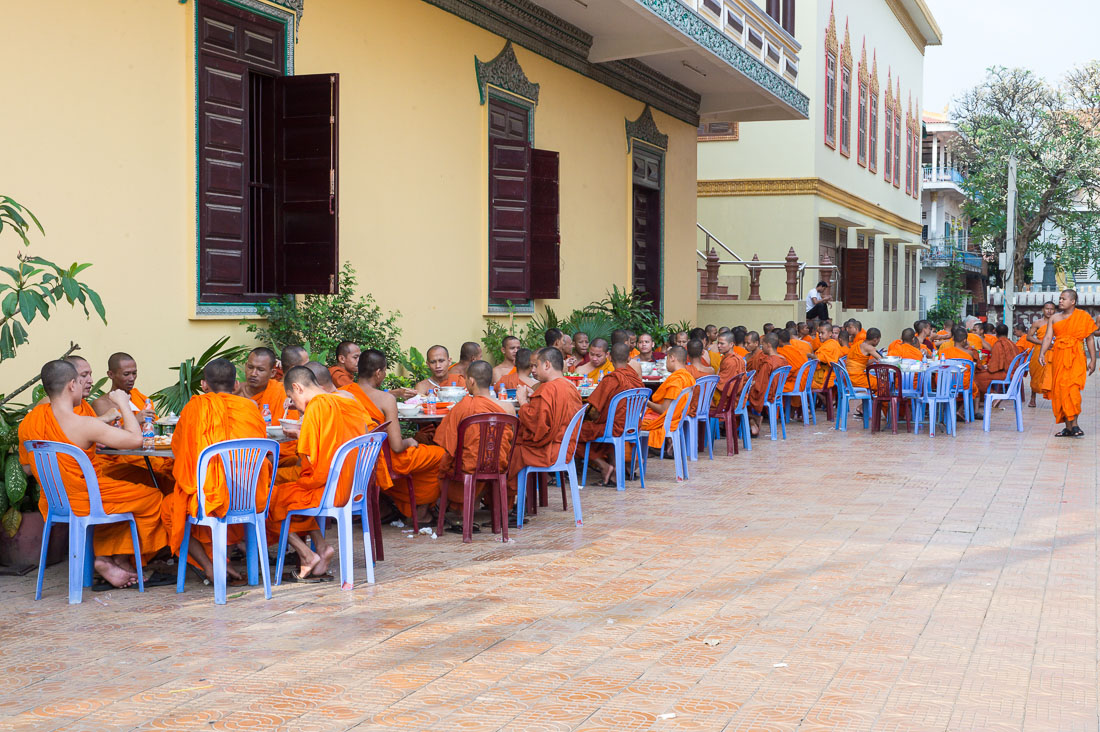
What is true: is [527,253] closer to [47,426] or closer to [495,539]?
[495,539]

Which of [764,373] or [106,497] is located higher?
[764,373]

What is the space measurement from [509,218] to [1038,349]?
932 cm

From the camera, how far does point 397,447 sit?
7461 millimetres

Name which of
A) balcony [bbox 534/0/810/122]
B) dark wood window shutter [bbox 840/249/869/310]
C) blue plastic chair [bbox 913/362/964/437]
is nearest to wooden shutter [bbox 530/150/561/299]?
balcony [bbox 534/0/810/122]

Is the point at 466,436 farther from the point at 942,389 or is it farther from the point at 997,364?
the point at 997,364

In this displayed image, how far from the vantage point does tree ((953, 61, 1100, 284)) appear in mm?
34438

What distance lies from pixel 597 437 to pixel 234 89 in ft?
13.8

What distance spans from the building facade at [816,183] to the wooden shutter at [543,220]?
9118mm

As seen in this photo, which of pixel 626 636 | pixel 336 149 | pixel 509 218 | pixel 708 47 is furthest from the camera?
pixel 708 47

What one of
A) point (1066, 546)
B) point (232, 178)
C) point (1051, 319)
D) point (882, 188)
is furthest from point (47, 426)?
point (882, 188)

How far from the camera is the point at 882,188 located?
3362cm

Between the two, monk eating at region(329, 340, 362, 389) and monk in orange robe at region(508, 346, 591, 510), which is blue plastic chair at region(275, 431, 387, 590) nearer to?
monk in orange robe at region(508, 346, 591, 510)

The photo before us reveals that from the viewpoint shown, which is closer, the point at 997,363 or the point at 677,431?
the point at 677,431

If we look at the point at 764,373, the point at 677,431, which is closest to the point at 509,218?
the point at 764,373
